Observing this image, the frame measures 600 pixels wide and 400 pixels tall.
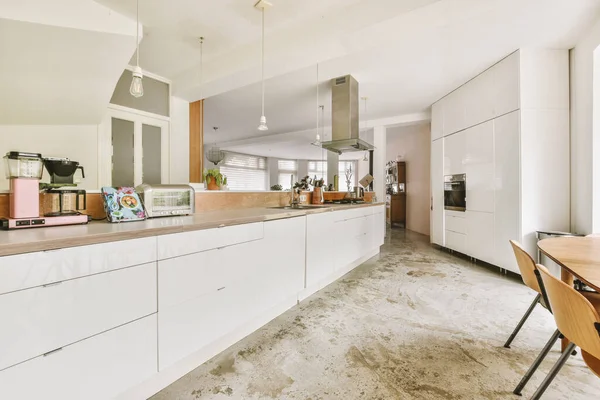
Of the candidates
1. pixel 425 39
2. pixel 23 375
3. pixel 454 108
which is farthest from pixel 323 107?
pixel 23 375

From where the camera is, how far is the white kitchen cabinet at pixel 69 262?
0.89 metres

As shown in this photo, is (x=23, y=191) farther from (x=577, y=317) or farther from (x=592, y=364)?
(x=592, y=364)

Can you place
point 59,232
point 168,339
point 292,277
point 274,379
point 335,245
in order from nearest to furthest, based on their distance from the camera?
point 59,232
point 168,339
point 274,379
point 292,277
point 335,245

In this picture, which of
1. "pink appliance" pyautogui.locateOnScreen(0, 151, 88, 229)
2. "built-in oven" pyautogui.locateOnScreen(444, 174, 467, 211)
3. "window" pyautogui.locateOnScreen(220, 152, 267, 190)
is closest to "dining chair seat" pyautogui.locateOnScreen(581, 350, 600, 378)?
"pink appliance" pyautogui.locateOnScreen(0, 151, 88, 229)

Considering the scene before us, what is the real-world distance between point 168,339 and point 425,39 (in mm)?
3376

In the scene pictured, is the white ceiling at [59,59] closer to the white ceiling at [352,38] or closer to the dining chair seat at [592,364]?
the white ceiling at [352,38]

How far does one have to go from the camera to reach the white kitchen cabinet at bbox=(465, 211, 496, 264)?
3.46 metres

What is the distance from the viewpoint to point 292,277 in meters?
2.23

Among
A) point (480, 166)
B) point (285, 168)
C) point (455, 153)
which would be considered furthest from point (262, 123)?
point (285, 168)

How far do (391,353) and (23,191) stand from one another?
86.5 inches

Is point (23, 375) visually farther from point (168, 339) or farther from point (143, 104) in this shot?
point (143, 104)

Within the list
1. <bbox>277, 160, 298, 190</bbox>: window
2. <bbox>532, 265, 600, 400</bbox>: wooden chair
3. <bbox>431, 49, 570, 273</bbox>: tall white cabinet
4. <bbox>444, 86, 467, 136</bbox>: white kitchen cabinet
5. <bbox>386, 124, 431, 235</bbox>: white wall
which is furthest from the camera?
<bbox>277, 160, 298, 190</bbox>: window

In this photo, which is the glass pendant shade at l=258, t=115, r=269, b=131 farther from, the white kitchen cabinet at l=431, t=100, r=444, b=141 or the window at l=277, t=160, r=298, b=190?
the window at l=277, t=160, r=298, b=190

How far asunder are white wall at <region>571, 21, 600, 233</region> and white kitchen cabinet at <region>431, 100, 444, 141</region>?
172 cm
